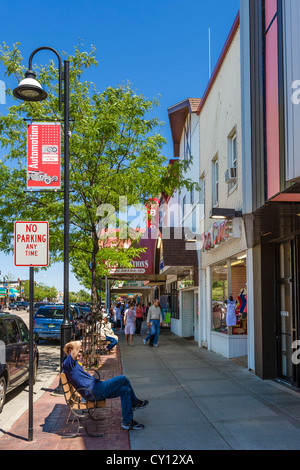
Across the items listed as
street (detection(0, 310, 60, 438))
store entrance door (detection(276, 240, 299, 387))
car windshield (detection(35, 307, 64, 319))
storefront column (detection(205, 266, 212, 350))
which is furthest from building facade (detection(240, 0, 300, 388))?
car windshield (detection(35, 307, 64, 319))

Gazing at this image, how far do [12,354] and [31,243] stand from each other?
321 cm

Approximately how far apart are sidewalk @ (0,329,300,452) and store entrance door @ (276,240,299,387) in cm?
50

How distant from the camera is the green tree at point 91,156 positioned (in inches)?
492

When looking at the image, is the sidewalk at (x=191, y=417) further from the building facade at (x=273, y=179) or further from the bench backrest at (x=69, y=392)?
the building facade at (x=273, y=179)

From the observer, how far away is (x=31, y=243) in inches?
257

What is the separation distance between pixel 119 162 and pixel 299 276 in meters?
6.41

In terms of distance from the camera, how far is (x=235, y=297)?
14305 mm

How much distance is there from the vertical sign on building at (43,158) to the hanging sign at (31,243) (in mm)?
Result: 2578

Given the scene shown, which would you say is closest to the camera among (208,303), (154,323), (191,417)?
(191,417)

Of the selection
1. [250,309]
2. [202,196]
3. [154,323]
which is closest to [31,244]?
[250,309]

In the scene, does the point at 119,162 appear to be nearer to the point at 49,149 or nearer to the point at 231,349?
the point at 49,149

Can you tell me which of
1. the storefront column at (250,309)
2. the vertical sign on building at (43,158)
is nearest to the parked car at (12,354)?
the vertical sign on building at (43,158)

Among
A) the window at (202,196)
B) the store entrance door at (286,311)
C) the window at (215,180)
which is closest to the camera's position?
the store entrance door at (286,311)

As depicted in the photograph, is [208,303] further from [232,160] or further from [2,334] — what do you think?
[2,334]
